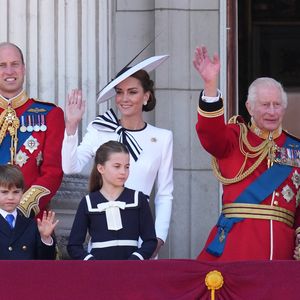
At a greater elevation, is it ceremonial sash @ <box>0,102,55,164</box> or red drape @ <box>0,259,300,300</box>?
ceremonial sash @ <box>0,102,55,164</box>

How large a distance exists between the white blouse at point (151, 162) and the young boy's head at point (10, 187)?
0.56 meters

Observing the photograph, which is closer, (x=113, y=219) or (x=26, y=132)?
(x=113, y=219)

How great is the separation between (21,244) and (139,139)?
0.98 metres

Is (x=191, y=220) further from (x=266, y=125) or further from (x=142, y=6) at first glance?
(x=266, y=125)

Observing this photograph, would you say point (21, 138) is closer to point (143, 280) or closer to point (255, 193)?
point (255, 193)

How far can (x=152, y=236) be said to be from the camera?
8719 mm

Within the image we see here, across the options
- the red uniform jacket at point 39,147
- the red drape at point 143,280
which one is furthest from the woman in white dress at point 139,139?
the red drape at point 143,280

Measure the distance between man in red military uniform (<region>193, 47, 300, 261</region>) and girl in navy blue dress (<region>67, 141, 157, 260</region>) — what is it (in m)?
0.44

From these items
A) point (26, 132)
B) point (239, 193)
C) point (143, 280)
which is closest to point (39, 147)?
point (26, 132)

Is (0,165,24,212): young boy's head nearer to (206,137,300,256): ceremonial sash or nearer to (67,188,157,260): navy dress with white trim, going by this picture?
(67,188,157,260): navy dress with white trim

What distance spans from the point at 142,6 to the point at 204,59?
2458 mm

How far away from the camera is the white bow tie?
8.66 metres

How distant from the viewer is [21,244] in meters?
8.66

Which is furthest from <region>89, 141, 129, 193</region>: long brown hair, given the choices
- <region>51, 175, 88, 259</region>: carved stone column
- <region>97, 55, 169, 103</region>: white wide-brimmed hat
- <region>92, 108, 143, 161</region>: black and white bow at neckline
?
<region>51, 175, 88, 259</region>: carved stone column
